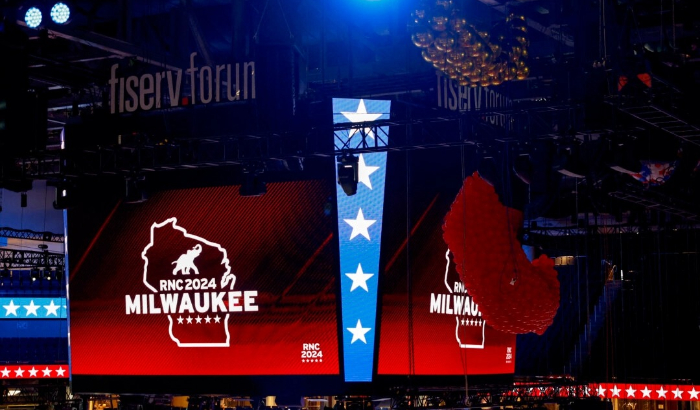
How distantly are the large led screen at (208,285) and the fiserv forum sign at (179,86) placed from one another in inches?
61.5

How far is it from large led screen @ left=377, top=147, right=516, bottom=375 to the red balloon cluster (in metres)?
3.38

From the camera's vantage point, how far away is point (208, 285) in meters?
14.3

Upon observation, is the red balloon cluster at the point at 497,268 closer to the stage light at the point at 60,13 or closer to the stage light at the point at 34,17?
the stage light at the point at 60,13

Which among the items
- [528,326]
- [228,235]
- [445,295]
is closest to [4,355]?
[228,235]

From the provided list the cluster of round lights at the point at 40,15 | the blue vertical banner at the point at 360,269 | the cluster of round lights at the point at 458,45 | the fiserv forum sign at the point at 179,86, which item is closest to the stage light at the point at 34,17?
the cluster of round lights at the point at 40,15

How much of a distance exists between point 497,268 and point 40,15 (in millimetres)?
4940

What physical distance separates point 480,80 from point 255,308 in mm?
7218

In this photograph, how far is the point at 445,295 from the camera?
1445 cm

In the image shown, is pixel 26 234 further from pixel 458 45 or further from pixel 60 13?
pixel 458 45

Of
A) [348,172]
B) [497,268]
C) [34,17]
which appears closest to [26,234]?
[348,172]

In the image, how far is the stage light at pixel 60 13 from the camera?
8.78 meters

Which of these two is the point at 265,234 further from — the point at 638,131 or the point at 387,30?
the point at 638,131

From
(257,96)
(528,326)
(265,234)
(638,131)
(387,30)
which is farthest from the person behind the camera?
(387,30)

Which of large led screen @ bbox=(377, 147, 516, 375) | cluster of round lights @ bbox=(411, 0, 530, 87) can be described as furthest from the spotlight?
cluster of round lights @ bbox=(411, 0, 530, 87)
